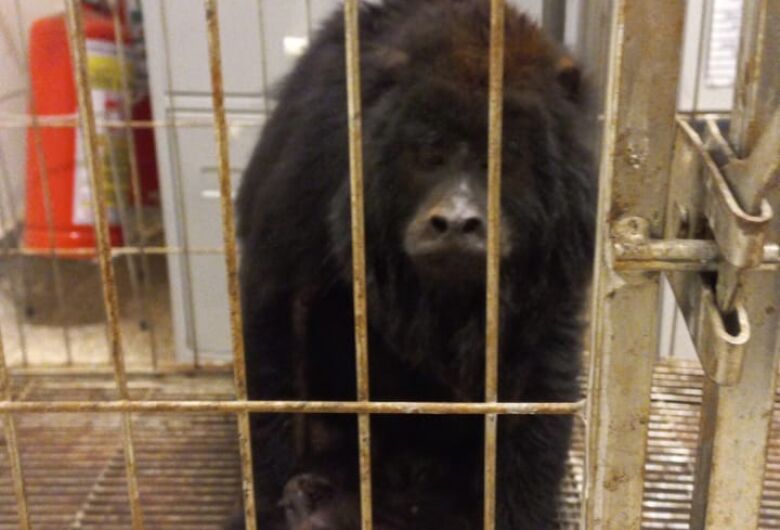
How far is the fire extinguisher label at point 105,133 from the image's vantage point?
202 centimetres

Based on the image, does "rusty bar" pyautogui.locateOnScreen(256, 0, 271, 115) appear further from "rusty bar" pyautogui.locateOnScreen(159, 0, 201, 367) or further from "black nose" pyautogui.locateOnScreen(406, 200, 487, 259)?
"black nose" pyautogui.locateOnScreen(406, 200, 487, 259)

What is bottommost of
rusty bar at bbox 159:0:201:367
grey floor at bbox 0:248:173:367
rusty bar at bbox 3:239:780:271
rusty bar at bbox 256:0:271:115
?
grey floor at bbox 0:248:173:367

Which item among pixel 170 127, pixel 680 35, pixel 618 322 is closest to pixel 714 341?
pixel 618 322

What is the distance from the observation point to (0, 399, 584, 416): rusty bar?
0.70 meters

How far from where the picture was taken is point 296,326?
1223 millimetres

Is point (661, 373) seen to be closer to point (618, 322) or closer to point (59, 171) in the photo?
point (618, 322)

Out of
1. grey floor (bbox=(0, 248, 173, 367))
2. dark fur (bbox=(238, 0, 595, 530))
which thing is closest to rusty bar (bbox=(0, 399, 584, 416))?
dark fur (bbox=(238, 0, 595, 530))

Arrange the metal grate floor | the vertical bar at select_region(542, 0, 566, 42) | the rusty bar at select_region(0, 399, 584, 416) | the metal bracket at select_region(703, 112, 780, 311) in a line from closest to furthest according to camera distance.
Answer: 1. the metal bracket at select_region(703, 112, 780, 311)
2. the rusty bar at select_region(0, 399, 584, 416)
3. the metal grate floor
4. the vertical bar at select_region(542, 0, 566, 42)

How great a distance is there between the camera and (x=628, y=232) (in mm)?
629

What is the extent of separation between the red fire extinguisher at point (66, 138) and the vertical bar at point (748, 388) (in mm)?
1589

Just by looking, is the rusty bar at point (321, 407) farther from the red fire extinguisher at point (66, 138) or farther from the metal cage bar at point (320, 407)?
the red fire extinguisher at point (66, 138)

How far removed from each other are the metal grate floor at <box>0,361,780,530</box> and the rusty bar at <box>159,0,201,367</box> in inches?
6.6

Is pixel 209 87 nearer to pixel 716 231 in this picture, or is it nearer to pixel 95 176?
pixel 95 176

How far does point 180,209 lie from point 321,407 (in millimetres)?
1048
